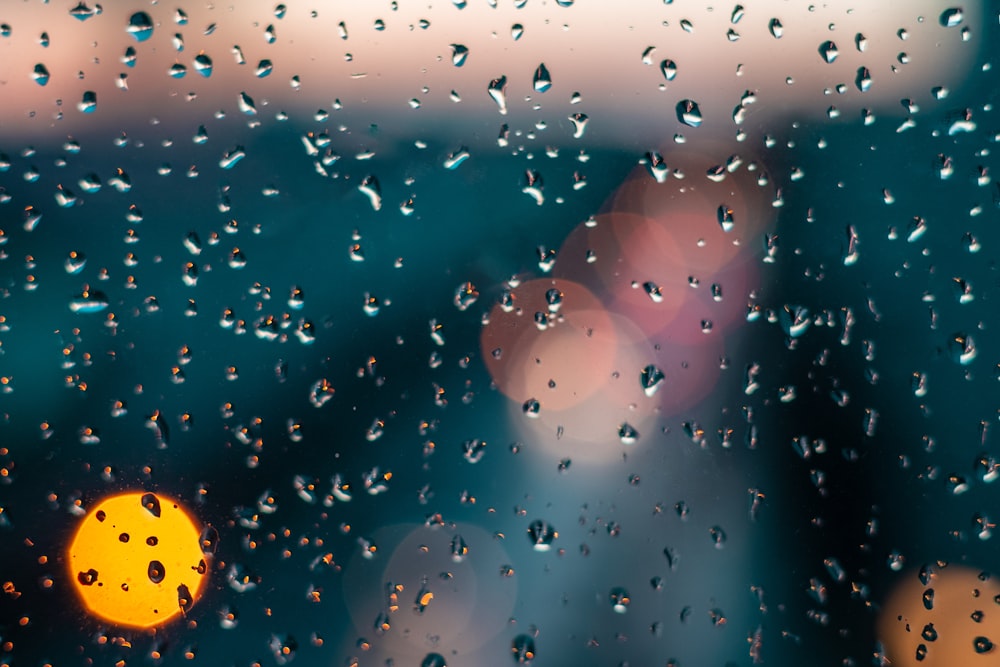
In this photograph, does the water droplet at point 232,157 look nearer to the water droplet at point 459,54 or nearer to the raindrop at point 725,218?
the water droplet at point 459,54

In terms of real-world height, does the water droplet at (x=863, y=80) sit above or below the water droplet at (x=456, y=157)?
above

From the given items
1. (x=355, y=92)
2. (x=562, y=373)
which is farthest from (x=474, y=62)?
(x=562, y=373)

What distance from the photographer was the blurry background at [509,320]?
36.8 inches

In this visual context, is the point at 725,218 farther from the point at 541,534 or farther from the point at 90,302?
the point at 90,302

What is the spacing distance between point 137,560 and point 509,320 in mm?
518

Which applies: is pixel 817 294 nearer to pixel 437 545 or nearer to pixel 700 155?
pixel 700 155

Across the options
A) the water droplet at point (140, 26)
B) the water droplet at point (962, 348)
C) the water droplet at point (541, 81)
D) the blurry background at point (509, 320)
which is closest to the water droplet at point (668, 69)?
the blurry background at point (509, 320)

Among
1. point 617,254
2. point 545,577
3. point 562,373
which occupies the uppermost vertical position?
point 617,254

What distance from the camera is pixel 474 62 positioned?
3.21 ft

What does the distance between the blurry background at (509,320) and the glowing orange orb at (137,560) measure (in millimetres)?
19

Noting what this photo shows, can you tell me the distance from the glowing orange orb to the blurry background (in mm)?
19

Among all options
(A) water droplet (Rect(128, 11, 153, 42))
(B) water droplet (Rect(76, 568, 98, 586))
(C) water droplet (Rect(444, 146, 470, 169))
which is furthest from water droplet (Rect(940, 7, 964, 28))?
(B) water droplet (Rect(76, 568, 98, 586))

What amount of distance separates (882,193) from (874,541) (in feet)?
1.40

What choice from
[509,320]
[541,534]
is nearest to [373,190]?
[509,320]
